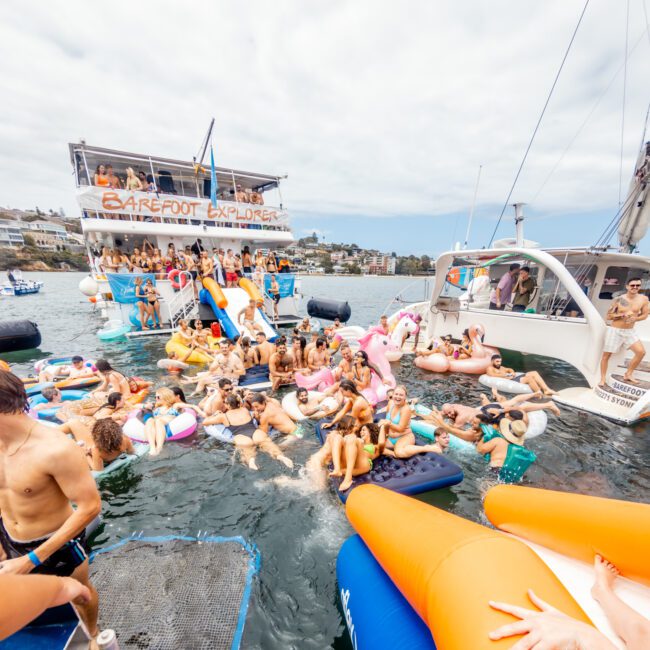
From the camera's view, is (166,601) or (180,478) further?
(180,478)

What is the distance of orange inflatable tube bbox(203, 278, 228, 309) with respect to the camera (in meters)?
12.7

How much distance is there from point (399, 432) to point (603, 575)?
3.47 metres

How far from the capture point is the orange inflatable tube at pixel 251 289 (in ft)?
46.2

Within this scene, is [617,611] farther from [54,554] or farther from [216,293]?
[216,293]

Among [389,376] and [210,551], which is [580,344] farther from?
[210,551]

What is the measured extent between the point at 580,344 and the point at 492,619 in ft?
30.0

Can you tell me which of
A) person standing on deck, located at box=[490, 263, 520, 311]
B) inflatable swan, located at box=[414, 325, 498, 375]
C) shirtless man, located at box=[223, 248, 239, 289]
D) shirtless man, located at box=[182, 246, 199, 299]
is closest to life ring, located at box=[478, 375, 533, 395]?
inflatable swan, located at box=[414, 325, 498, 375]

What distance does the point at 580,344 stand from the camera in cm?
836

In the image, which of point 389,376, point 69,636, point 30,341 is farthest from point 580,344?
point 30,341

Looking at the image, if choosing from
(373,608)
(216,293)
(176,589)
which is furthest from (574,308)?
(216,293)

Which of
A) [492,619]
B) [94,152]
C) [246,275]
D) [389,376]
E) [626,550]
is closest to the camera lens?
[492,619]

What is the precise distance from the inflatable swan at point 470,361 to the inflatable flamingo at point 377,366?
6.81ft

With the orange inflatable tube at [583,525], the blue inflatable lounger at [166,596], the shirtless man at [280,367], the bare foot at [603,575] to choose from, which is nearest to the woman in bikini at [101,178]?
the shirtless man at [280,367]

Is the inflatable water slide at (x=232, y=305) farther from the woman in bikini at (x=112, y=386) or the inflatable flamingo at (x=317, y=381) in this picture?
the woman in bikini at (x=112, y=386)
